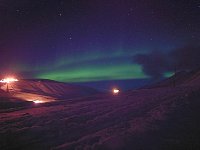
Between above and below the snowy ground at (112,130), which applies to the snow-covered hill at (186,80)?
above

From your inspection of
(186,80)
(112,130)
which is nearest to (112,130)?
(112,130)

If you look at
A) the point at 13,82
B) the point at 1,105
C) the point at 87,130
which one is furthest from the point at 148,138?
the point at 13,82

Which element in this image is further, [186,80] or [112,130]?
[186,80]

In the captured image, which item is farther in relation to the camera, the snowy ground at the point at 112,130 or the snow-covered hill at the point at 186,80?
the snow-covered hill at the point at 186,80

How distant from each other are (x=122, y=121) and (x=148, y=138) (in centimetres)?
556

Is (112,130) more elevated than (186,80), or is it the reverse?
(186,80)

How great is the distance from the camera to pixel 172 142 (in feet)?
61.5

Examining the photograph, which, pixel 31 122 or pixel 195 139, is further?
pixel 31 122

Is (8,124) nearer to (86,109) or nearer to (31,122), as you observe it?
(31,122)

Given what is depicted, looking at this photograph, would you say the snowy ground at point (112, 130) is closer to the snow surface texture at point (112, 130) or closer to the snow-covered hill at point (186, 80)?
the snow surface texture at point (112, 130)

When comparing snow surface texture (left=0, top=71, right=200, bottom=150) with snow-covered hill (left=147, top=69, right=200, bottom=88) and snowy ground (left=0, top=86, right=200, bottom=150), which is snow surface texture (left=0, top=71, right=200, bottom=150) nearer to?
snowy ground (left=0, top=86, right=200, bottom=150)

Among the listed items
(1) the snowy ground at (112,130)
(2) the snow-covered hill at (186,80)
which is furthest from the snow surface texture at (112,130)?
(2) the snow-covered hill at (186,80)

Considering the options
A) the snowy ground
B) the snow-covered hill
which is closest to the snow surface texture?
Answer: the snowy ground

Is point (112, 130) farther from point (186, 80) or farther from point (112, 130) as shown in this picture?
point (186, 80)
